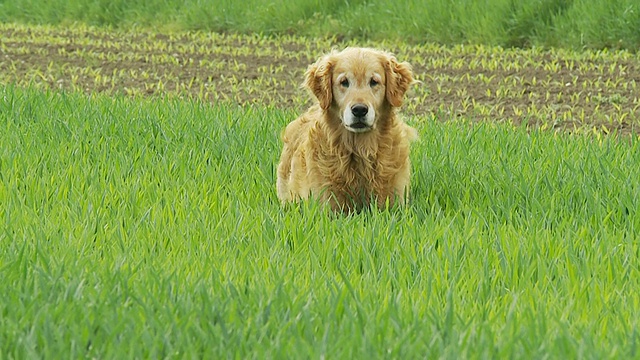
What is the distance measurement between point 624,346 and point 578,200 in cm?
222

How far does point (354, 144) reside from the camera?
518 centimetres

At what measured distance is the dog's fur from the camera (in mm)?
5070

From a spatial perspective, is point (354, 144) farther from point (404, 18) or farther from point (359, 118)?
point (404, 18)

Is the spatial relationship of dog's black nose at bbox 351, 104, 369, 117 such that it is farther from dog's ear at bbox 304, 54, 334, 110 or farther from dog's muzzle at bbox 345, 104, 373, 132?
dog's ear at bbox 304, 54, 334, 110

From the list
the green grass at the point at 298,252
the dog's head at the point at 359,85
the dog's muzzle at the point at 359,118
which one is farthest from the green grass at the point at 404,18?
the dog's muzzle at the point at 359,118

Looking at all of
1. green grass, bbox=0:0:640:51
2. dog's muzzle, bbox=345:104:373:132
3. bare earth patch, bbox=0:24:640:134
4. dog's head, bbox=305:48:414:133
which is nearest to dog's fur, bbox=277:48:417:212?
dog's head, bbox=305:48:414:133

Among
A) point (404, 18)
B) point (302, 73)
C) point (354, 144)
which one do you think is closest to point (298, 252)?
point (354, 144)

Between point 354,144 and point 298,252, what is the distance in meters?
1.24

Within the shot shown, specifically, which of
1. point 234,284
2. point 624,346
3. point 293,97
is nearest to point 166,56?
point 293,97

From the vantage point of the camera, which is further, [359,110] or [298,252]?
[359,110]

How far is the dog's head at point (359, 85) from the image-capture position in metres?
4.91

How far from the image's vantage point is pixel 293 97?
9430 mm

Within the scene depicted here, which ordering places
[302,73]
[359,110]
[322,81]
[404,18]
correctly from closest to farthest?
[359,110] → [322,81] → [302,73] → [404,18]

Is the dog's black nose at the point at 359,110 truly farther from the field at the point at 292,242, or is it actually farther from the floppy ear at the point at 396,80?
the field at the point at 292,242
